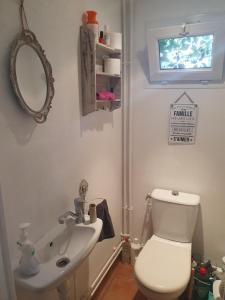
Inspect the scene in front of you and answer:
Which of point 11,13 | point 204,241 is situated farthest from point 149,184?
point 11,13

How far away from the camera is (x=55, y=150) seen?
1.33m

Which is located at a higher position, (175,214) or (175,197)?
(175,197)

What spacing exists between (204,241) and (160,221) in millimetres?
445

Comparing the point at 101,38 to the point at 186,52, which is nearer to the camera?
the point at 101,38

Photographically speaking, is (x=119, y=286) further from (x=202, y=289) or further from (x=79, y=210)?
(x=79, y=210)

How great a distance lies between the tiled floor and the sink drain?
1023 millimetres

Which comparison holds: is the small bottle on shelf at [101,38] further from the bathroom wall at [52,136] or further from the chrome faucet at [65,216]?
the chrome faucet at [65,216]

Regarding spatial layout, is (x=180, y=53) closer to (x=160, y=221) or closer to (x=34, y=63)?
(x=34, y=63)

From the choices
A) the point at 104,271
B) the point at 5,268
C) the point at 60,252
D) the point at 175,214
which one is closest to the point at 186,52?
the point at 175,214

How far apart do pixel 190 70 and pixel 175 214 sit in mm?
1113

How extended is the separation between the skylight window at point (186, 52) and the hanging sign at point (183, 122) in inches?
9.2

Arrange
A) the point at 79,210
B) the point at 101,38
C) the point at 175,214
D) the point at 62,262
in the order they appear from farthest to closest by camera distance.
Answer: the point at 175,214
the point at 101,38
the point at 79,210
the point at 62,262

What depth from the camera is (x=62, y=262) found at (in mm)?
1129

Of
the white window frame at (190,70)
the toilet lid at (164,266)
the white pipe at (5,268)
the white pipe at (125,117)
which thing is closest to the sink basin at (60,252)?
the white pipe at (5,268)
